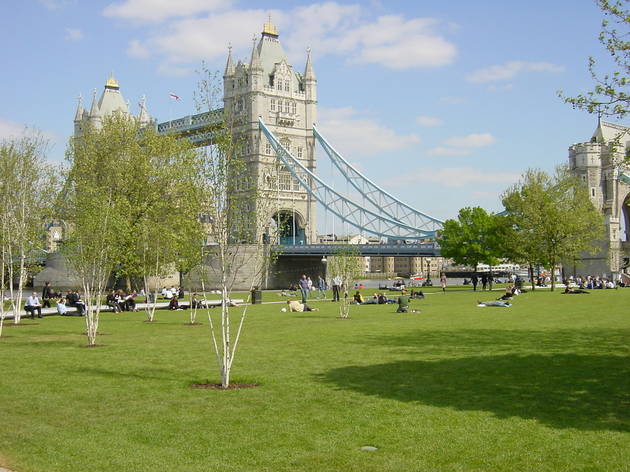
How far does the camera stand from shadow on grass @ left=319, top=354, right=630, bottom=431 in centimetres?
930

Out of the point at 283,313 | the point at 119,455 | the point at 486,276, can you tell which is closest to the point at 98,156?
the point at 283,313

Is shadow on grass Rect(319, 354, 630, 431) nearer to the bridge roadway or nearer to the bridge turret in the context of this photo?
the bridge roadway

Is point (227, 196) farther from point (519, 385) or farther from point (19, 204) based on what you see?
point (19, 204)

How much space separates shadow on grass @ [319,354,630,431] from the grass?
0.10 feet

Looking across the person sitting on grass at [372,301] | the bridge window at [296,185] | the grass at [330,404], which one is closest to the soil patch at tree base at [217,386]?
the grass at [330,404]

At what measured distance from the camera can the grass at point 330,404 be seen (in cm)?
759

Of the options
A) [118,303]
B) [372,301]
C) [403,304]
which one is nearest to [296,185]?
[372,301]

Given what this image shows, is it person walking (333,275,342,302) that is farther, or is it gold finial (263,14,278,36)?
gold finial (263,14,278,36)

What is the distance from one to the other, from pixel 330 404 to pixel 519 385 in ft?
10.4

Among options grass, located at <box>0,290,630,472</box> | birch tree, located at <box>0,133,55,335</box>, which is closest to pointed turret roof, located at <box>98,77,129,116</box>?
birch tree, located at <box>0,133,55,335</box>

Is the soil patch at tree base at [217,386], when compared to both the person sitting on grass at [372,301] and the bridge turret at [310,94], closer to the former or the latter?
the person sitting on grass at [372,301]

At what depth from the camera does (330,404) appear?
10.2m

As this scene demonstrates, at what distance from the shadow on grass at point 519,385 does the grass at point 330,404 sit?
1.2 inches

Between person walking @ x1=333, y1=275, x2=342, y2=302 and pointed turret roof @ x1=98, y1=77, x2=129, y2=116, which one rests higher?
pointed turret roof @ x1=98, y1=77, x2=129, y2=116
